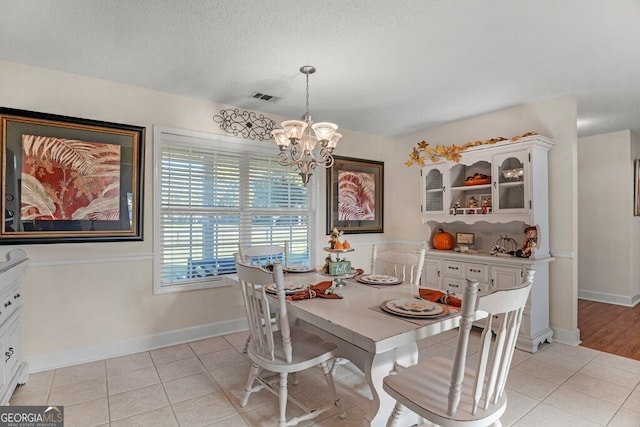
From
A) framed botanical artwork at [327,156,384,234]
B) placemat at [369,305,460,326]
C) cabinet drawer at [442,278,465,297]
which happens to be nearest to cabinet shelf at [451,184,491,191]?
cabinet drawer at [442,278,465,297]

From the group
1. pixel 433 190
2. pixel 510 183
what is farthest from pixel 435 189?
pixel 510 183

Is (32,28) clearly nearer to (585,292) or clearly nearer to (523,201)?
(523,201)

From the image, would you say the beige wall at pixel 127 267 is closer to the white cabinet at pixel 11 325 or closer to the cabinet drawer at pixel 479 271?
the white cabinet at pixel 11 325

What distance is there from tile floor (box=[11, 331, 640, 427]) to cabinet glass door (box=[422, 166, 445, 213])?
67.2 inches

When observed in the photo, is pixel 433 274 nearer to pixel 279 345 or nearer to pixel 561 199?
pixel 561 199

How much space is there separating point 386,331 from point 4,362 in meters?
2.39

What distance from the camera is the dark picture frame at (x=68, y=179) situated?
2.61m

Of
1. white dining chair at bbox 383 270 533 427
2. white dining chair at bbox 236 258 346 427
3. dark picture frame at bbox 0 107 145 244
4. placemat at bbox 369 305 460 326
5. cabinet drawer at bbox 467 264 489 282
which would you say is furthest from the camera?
cabinet drawer at bbox 467 264 489 282

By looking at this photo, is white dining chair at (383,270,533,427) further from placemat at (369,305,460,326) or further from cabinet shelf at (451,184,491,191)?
cabinet shelf at (451,184,491,191)

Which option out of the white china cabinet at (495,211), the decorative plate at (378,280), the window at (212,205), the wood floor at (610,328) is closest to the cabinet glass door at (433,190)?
the white china cabinet at (495,211)

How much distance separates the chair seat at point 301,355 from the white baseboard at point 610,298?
4.82 metres

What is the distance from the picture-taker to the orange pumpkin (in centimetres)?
407

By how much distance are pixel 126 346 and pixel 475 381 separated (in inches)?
117

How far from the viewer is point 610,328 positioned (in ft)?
12.2
